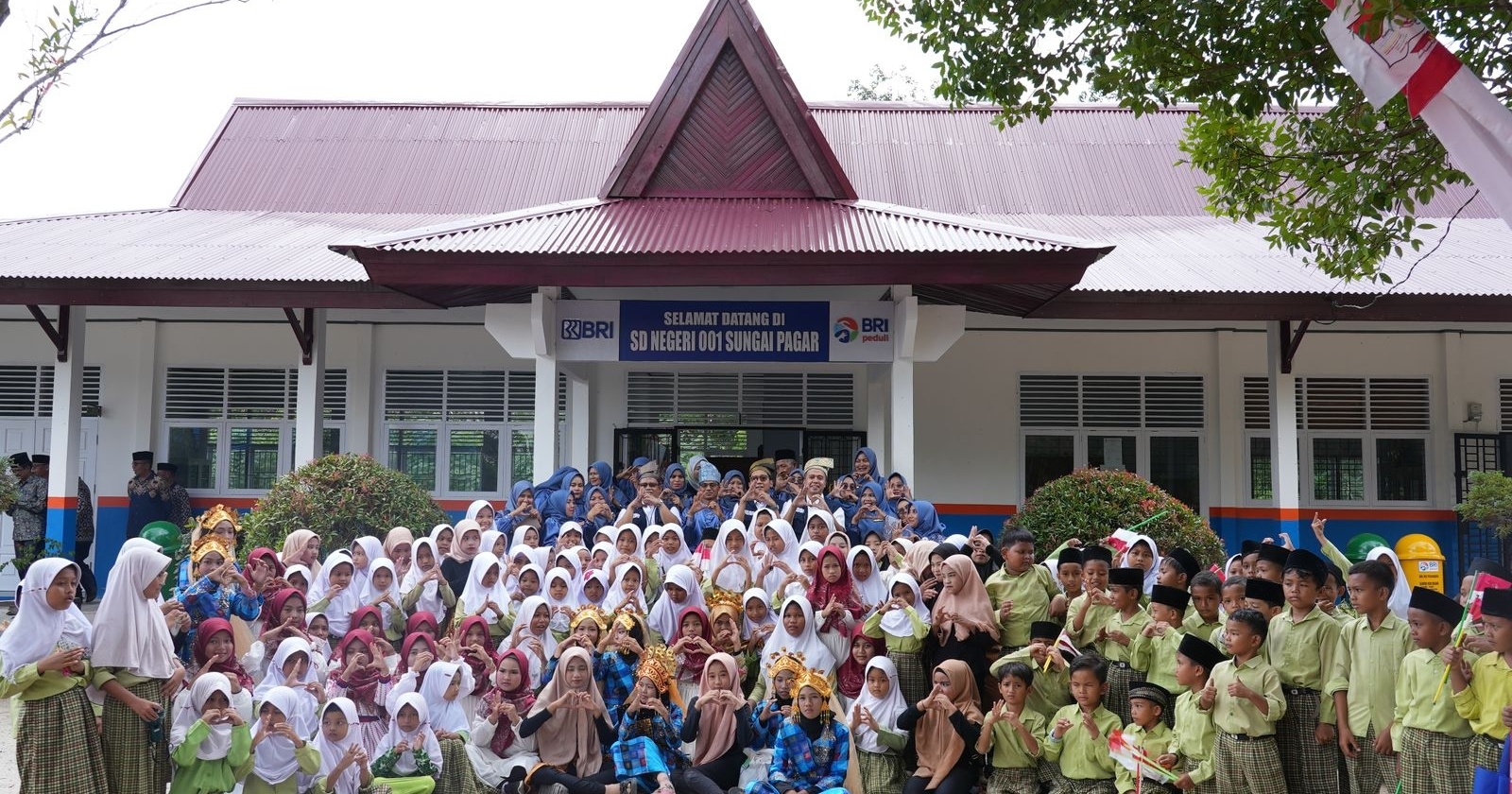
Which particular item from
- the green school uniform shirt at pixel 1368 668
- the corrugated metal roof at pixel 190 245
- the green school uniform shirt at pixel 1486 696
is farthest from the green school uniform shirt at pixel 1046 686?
the corrugated metal roof at pixel 190 245

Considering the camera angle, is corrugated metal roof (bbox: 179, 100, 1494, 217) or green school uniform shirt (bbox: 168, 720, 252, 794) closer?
green school uniform shirt (bbox: 168, 720, 252, 794)

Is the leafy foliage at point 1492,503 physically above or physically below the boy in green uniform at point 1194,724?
above

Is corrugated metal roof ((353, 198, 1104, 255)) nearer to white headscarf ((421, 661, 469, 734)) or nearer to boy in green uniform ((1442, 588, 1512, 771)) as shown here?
white headscarf ((421, 661, 469, 734))

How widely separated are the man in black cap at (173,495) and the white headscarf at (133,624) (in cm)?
723

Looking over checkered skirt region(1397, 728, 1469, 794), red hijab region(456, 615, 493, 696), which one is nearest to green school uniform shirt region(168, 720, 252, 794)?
red hijab region(456, 615, 493, 696)

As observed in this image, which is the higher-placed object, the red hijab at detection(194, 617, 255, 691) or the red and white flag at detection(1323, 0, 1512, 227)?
the red and white flag at detection(1323, 0, 1512, 227)

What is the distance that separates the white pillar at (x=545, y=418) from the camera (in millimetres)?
9609

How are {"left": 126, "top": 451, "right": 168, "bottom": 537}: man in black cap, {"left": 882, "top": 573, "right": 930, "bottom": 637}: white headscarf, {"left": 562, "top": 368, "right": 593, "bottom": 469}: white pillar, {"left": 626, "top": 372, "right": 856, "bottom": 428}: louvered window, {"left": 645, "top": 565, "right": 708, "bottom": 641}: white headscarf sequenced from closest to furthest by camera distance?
1. {"left": 882, "top": 573, "right": 930, "bottom": 637}: white headscarf
2. {"left": 645, "top": 565, "right": 708, "bottom": 641}: white headscarf
3. {"left": 562, "top": 368, "right": 593, "bottom": 469}: white pillar
4. {"left": 126, "top": 451, "right": 168, "bottom": 537}: man in black cap
5. {"left": 626, "top": 372, "right": 856, "bottom": 428}: louvered window

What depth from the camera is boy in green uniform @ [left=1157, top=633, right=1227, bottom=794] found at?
544 centimetres

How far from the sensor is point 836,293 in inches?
422

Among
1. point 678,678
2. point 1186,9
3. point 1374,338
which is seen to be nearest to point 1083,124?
point 1374,338

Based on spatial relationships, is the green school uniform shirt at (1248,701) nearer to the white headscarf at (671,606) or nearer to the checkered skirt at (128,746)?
the white headscarf at (671,606)

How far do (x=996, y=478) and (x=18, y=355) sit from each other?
10728 millimetres

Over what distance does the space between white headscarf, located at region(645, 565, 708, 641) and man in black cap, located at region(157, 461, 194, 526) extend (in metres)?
7.32
